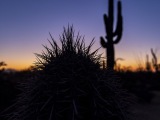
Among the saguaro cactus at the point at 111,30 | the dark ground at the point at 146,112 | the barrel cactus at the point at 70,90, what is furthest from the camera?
the saguaro cactus at the point at 111,30

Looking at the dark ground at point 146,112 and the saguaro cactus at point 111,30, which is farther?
the saguaro cactus at point 111,30

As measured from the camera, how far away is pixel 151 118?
357 inches

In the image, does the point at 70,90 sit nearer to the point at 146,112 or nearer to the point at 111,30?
the point at 146,112

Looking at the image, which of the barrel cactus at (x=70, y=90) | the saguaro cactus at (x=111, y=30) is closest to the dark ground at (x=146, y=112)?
the saguaro cactus at (x=111, y=30)

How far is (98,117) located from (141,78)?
16.9 metres

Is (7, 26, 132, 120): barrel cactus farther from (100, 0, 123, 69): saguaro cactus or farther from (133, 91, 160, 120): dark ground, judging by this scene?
(100, 0, 123, 69): saguaro cactus

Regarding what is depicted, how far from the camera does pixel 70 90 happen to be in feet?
9.61

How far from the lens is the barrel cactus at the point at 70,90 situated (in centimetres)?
292

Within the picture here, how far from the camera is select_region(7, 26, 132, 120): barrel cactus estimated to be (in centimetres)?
292

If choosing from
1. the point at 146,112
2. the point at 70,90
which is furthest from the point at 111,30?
the point at 70,90

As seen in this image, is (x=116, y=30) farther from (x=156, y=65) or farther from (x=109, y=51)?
(x=156, y=65)

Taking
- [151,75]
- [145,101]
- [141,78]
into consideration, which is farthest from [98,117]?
[151,75]

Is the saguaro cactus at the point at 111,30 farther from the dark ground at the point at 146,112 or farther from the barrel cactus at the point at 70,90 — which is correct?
the barrel cactus at the point at 70,90

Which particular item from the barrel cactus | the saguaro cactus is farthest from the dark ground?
the barrel cactus
